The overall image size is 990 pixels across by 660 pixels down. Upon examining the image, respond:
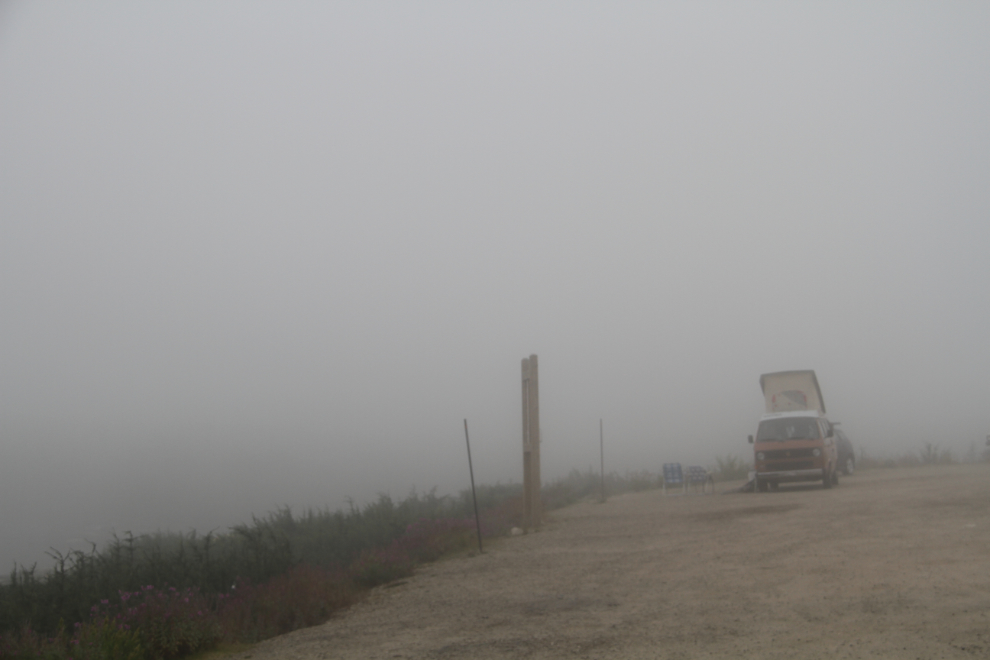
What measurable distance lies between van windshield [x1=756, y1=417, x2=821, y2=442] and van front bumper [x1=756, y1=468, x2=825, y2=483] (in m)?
0.90

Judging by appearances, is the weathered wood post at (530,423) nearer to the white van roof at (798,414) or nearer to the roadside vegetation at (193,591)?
the roadside vegetation at (193,591)

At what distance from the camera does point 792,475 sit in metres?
22.6

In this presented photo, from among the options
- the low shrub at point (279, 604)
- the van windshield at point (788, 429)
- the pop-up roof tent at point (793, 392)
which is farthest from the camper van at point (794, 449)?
the low shrub at point (279, 604)

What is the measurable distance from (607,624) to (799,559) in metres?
3.72

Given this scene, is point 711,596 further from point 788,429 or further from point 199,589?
point 788,429

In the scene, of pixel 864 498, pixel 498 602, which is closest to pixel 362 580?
pixel 498 602

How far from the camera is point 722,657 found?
20.0ft

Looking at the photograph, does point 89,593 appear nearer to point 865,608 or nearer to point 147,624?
point 147,624

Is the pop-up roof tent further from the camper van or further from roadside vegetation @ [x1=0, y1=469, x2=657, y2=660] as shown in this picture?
roadside vegetation @ [x1=0, y1=469, x2=657, y2=660]

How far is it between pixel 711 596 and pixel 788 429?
51.5 feet

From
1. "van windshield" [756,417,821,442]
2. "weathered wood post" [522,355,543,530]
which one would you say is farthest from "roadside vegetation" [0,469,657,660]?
"van windshield" [756,417,821,442]

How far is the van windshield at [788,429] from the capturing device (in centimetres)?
2264

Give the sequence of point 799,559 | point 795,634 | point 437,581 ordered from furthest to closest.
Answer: point 437,581 < point 799,559 < point 795,634

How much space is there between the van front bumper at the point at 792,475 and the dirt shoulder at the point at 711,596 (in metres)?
6.76
